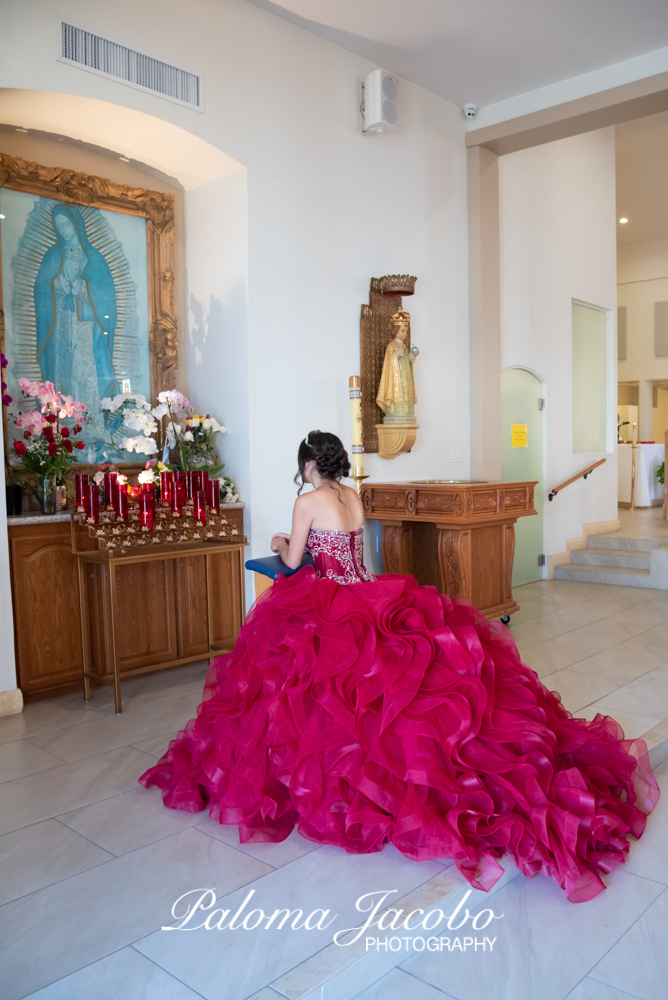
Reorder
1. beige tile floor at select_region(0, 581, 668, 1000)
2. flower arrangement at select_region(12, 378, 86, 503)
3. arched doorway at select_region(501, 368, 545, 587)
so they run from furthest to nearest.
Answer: arched doorway at select_region(501, 368, 545, 587) → flower arrangement at select_region(12, 378, 86, 503) → beige tile floor at select_region(0, 581, 668, 1000)

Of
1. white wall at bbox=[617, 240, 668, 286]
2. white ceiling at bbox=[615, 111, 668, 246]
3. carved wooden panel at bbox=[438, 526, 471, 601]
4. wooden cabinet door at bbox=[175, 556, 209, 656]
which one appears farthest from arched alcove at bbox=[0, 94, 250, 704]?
white wall at bbox=[617, 240, 668, 286]

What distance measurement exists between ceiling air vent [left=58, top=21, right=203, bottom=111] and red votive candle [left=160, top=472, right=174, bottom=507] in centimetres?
222

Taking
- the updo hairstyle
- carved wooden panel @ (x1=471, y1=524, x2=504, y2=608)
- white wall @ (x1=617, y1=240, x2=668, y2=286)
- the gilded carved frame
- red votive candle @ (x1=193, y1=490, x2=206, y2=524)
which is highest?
white wall @ (x1=617, y1=240, x2=668, y2=286)

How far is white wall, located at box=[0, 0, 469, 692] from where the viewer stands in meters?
4.57

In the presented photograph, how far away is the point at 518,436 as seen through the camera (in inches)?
301

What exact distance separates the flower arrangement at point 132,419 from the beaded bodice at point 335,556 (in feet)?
4.45

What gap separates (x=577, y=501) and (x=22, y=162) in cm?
636

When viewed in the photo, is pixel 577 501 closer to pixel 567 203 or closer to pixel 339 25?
pixel 567 203

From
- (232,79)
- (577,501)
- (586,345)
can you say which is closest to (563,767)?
(232,79)

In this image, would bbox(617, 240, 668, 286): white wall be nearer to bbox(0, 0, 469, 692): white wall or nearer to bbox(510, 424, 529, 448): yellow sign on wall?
bbox(510, 424, 529, 448): yellow sign on wall

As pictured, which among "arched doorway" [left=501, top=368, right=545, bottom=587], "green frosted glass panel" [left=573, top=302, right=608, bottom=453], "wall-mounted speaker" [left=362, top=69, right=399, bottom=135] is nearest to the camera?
"wall-mounted speaker" [left=362, top=69, right=399, bottom=135]

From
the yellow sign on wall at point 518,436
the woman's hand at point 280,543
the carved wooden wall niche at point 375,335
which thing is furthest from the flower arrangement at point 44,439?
the yellow sign on wall at point 518,436

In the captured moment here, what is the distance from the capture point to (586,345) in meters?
8.87

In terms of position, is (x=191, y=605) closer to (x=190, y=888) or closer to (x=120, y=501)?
(x=120, y=501)
